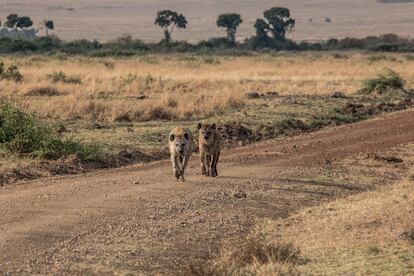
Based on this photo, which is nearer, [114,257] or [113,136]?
[114,257]

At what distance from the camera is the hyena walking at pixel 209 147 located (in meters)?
16.4

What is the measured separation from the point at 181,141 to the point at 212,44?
8163 cm

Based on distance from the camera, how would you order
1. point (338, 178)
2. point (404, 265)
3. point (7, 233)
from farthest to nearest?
point (338, 178), point (7, 233), point (404, 265)

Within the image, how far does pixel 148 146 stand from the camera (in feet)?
69.9

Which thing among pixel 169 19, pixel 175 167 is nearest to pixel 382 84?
pixel 175 167

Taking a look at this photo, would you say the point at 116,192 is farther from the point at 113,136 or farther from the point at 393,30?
the point at 393,30

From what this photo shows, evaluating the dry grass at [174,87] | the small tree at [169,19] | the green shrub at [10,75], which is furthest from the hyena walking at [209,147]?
the small tree at [169,19]

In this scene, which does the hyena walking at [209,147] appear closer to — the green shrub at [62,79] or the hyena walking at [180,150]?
the hyena walking at [180,150]

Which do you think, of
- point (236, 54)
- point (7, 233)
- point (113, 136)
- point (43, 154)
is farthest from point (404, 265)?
point (236, 54)

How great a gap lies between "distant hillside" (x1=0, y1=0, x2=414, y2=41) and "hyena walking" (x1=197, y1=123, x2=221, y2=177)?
4568 inches

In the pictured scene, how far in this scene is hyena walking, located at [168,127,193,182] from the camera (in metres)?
16.0

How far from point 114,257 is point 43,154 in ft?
→ 27.0

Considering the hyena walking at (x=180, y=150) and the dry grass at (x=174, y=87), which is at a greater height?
the hyena walking at (x=180, y=150)

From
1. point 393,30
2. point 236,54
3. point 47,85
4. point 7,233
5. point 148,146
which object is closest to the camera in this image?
point 7,233
